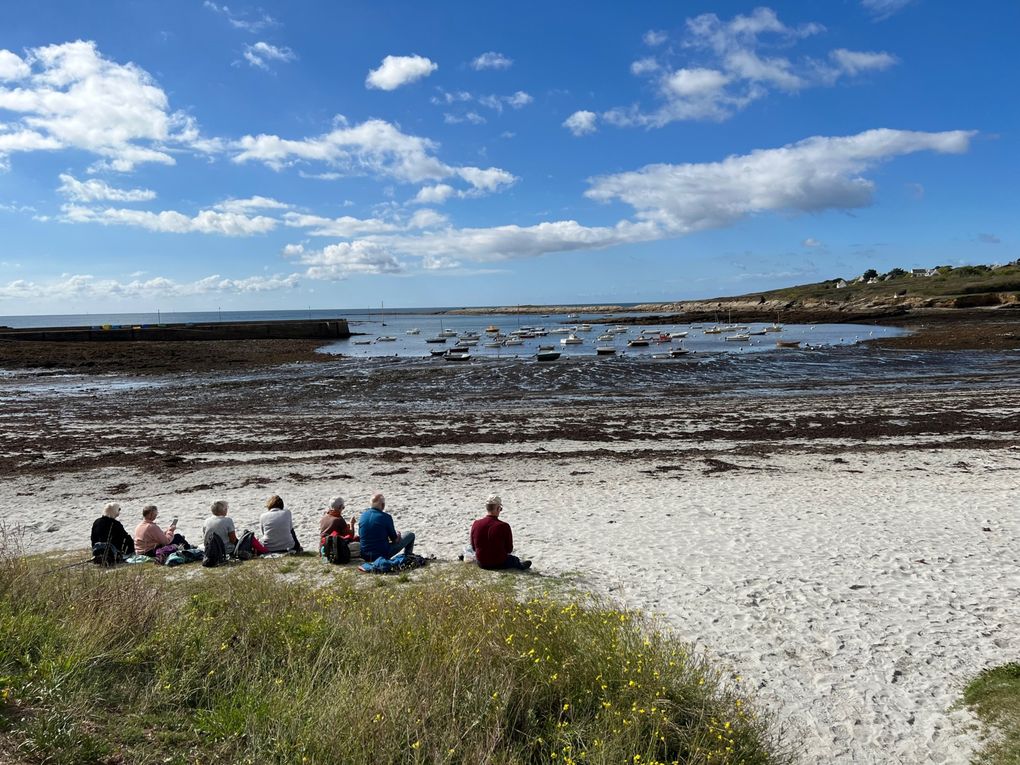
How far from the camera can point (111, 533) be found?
1014 cm

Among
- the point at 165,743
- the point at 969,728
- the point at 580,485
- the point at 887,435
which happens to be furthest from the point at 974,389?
the point at 165,743

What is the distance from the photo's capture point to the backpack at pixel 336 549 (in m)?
9.87

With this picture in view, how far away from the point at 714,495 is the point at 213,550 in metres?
9.99

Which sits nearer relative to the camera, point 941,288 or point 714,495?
point 714,495

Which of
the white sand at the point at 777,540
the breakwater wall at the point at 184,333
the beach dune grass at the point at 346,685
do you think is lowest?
the white sand at the point at 777,540

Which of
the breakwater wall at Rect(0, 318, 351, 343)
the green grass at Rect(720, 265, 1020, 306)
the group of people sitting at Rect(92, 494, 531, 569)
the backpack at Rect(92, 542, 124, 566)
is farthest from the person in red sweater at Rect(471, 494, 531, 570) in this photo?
the green grass at Rect(720, 265, 1020, 306)

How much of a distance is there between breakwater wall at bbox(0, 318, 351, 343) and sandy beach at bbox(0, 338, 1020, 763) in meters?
40.5

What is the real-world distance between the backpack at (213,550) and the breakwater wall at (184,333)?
6691cm

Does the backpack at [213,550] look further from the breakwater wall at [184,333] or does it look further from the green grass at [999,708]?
the breakwater wall at [184,333]

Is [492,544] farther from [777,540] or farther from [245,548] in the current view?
[777,540]

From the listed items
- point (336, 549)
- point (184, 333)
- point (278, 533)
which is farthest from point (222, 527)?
point (184, 333)

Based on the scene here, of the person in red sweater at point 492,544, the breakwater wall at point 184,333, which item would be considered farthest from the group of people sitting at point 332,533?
the breakwater wall at point 184,333

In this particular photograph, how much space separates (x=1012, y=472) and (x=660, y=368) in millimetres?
29677

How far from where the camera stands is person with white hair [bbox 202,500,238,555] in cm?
1008
